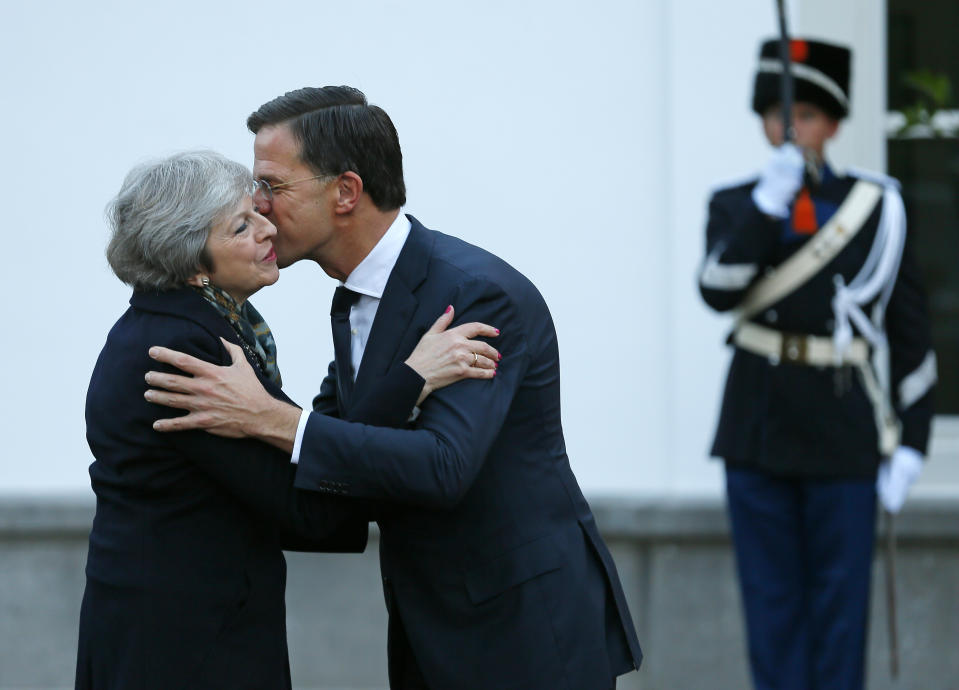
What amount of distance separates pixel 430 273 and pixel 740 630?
9.34 ft

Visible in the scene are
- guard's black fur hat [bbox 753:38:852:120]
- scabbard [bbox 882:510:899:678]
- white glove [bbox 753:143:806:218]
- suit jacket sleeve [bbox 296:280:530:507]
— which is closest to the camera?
suit jacket sleeve [bbox 296:280:530:507]

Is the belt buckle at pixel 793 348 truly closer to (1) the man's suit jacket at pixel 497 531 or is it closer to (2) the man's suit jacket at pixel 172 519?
(1) the man's suit jacket at pixel 497 531

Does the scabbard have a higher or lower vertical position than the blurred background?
lower

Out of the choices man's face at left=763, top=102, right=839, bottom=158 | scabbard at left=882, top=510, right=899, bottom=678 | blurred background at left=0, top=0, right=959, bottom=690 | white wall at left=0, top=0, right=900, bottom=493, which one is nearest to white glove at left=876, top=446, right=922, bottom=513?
scabbard at left=882, top=510, right=899, bottom=678

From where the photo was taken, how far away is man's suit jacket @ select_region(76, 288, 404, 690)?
7.10ft

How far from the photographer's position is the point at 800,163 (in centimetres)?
380

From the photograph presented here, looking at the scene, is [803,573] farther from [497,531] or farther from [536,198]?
[497,531]

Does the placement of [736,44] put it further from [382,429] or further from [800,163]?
[382,429]

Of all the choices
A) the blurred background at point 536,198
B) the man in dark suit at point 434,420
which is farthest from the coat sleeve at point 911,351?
the man in dark suit at point 434,420

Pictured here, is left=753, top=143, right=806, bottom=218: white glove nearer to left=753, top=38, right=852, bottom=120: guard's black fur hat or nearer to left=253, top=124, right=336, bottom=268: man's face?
left=753, top=38, right=852, bottom=120: guard's black fur hat

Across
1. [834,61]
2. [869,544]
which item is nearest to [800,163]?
[834,61]

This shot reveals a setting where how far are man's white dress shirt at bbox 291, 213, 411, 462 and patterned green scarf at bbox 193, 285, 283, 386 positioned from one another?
0.15 metres

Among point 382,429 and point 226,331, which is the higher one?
point 226,331

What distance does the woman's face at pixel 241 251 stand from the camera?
7.38ft
